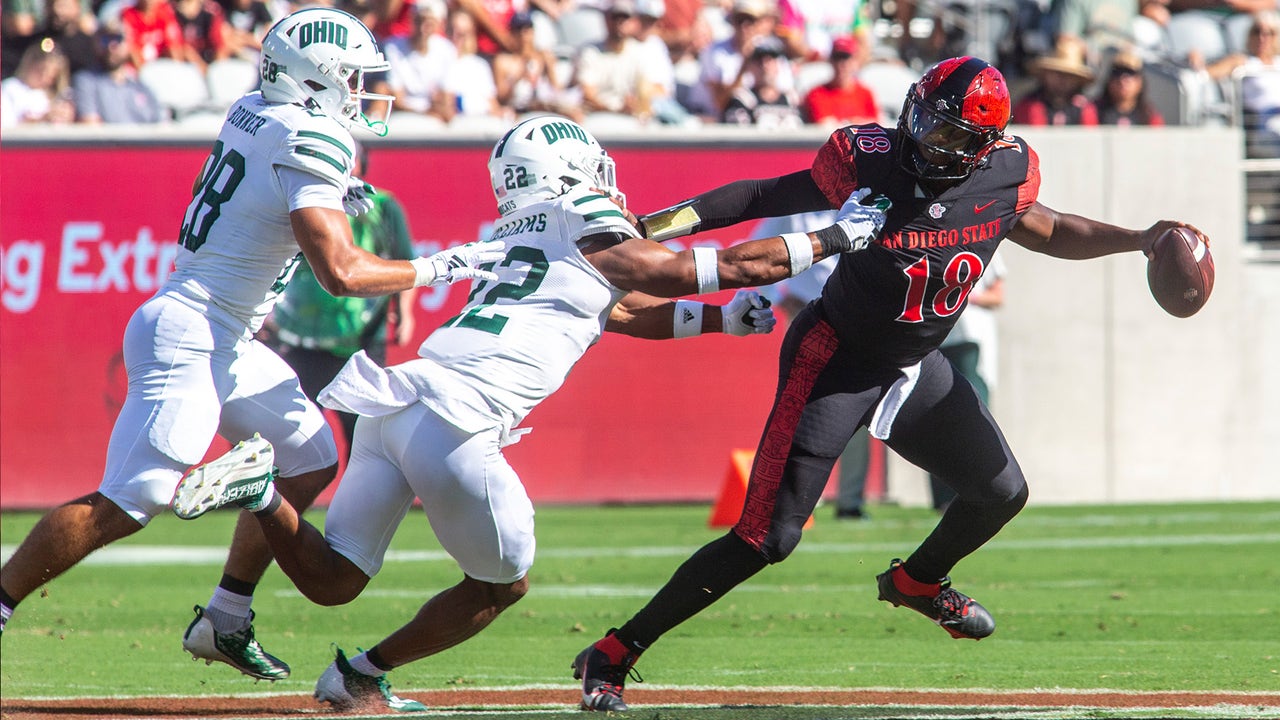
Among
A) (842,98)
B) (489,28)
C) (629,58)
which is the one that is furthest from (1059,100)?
(489,28)

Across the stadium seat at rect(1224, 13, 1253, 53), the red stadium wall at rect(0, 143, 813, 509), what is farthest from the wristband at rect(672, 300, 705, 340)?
the stadium seat at rect(1224, 13, 1253, 53)

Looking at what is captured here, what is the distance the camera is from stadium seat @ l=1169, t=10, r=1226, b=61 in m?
14.5

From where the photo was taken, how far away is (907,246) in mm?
5043

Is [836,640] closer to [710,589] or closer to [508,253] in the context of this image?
[710,589]

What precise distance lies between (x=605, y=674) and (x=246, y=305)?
1651 mm

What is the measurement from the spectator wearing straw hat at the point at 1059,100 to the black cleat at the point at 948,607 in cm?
762

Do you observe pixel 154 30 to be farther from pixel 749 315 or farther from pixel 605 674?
pixel 605 674

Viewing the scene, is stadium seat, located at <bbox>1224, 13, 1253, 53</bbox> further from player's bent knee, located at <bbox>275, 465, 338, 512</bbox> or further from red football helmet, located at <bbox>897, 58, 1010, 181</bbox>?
player's bent knee, located at <bbox>275, 465, 338, 512</bbox>

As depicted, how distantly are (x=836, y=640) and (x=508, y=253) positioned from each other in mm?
2640

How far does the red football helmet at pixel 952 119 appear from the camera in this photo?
492cm

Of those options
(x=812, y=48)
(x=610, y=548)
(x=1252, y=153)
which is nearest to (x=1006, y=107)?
(x=610, y=548)

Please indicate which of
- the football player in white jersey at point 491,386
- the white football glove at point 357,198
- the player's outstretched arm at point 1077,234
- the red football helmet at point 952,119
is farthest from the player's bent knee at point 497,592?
the player's outstretched arm at point 1077,234

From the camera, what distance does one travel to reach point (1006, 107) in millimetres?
5012

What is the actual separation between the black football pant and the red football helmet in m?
0.63
